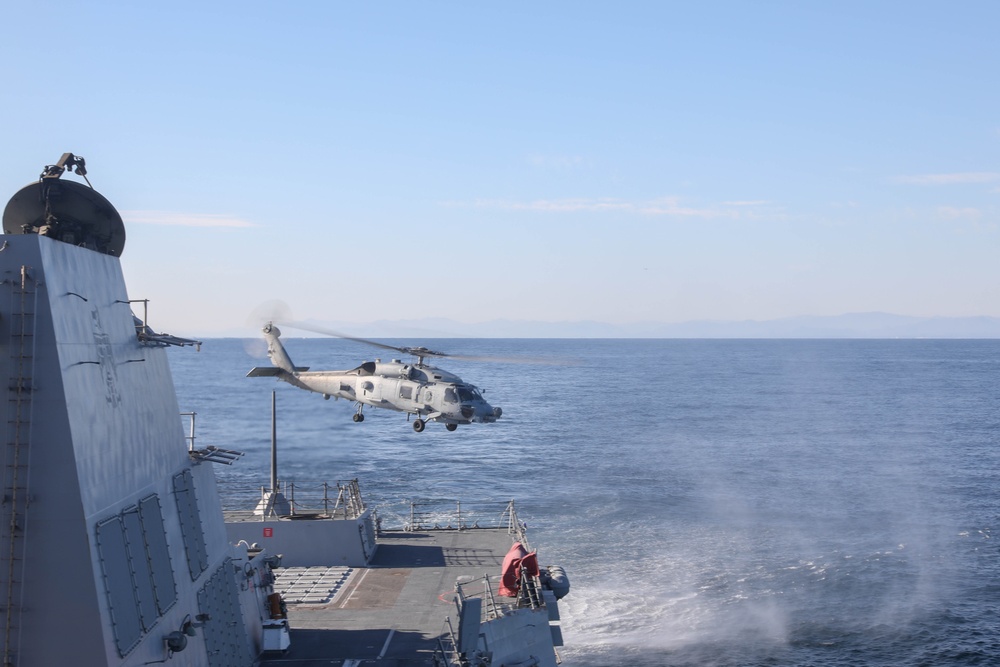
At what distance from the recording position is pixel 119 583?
12.0 metres

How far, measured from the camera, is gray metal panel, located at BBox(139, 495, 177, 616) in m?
13.4

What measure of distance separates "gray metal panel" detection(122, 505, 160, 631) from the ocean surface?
2032 cm

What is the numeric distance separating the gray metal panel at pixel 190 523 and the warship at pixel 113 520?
4 cm

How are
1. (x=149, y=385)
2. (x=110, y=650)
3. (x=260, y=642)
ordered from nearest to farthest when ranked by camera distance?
1. (x=110, y=650)
2. (x=149, y=385)
3. (x=260, y=642)

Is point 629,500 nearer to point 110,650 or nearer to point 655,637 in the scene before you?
point 655,637

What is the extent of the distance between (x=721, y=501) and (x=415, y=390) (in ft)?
102

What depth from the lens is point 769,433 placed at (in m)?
88.2

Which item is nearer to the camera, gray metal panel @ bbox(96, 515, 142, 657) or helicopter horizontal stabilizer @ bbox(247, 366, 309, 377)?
gray metal panel @ bbox(96, 515, 142, 657)

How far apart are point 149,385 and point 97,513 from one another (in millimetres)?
3926

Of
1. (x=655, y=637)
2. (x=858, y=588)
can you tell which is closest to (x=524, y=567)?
(x=655, y=637)

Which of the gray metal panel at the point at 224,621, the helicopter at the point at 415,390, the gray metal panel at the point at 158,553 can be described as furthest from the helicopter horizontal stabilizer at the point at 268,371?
the gray metal panel at the point at 158,553

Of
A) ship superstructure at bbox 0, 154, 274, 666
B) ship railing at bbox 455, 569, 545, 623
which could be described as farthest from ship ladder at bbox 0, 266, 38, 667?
ship railing at bbox 455, 569, 545, 623

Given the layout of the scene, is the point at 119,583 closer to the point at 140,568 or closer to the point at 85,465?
the point at 140,568

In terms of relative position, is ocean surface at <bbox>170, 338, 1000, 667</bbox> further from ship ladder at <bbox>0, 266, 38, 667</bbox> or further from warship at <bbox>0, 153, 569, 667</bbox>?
ship ladder at <bbox>0, 266, 38, 667</bbox>
